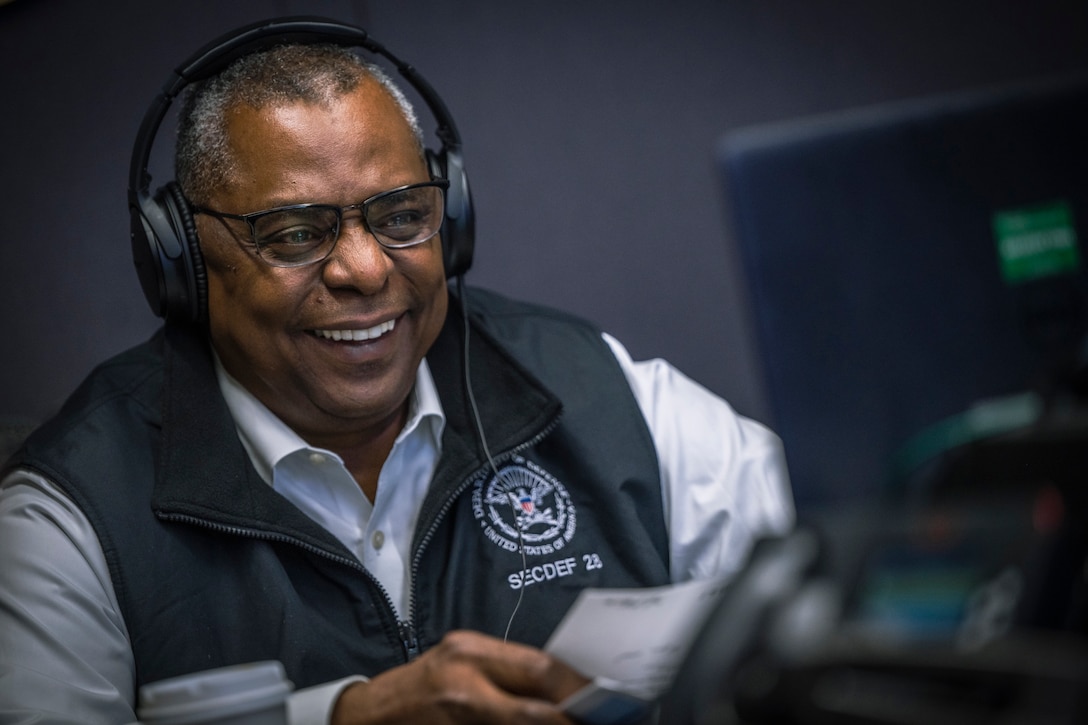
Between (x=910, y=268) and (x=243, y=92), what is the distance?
84 centimetres

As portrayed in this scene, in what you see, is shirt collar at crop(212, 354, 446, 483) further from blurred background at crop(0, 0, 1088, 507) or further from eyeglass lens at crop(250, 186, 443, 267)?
blurred background at crop(0, 0, 1088, 507)

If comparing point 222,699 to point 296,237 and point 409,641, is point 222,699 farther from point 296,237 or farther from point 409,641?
point 296,237

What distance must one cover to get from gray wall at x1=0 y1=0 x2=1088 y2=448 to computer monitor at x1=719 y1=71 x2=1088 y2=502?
96cm

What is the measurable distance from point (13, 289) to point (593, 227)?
2.89 feet

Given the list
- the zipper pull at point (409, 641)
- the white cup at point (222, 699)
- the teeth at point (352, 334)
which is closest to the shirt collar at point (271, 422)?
the teeth at point (352, 334)

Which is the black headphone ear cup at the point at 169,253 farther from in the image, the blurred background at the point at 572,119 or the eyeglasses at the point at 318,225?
the blurred background at the point at 572,119

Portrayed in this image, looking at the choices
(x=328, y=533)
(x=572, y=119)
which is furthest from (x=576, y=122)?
(x=328, y=533)

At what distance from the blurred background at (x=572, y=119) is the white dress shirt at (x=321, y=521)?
0.27 metres

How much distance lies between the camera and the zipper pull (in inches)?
46.8

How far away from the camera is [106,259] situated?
5.19 ft

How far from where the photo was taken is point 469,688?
821 millimetres

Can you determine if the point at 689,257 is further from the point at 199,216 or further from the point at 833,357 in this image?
the point at 833,357

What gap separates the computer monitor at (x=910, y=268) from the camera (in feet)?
2.31

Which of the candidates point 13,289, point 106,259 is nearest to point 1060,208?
point 106,259
